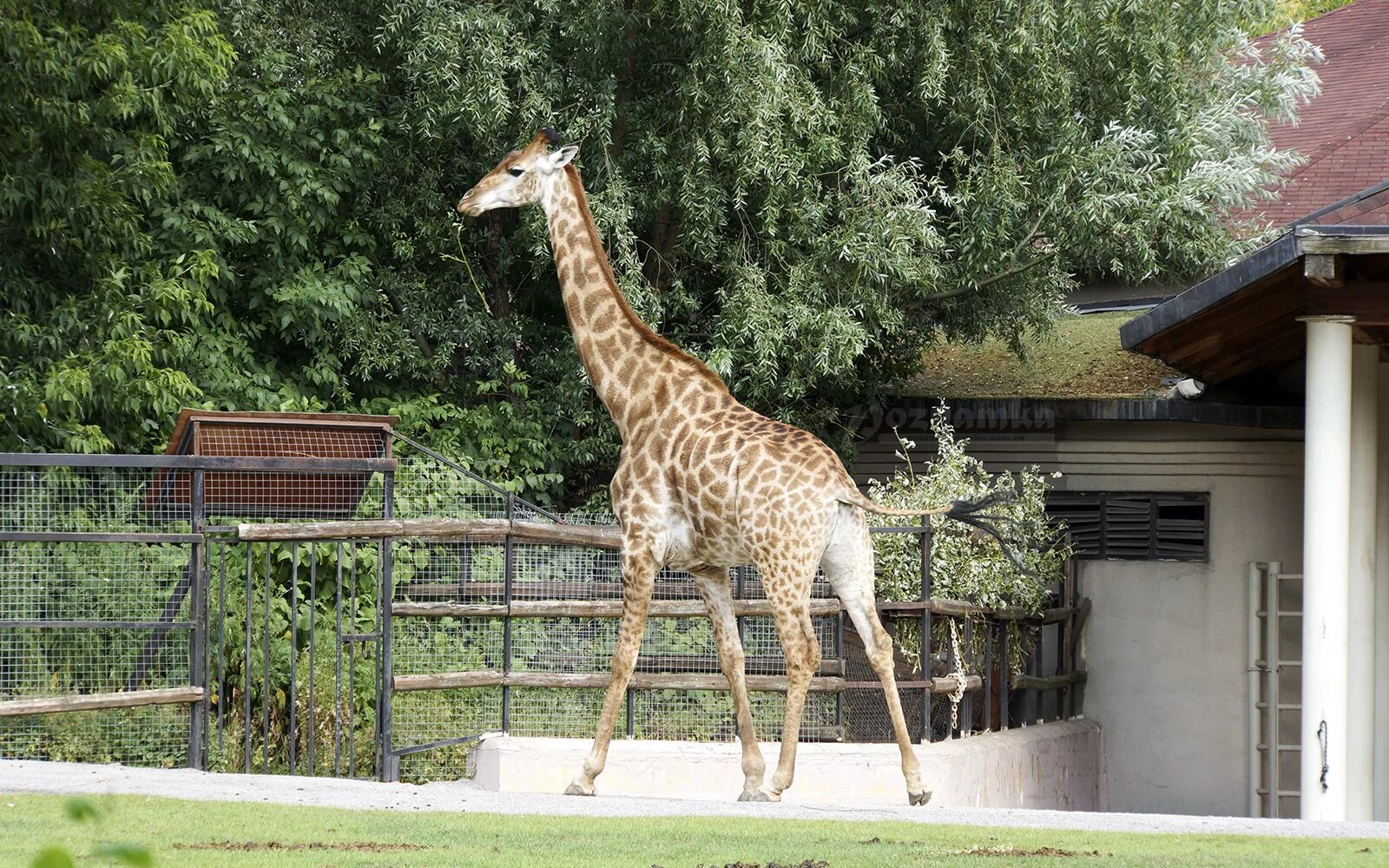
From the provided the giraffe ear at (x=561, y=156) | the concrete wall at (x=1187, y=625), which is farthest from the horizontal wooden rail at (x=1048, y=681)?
the giraffe ear at (x=561, y=156)

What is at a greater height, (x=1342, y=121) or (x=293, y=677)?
(x=1342, y=121)

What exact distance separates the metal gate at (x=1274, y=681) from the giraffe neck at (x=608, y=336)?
5.99 metres

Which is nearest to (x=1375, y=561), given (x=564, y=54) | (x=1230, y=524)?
(x=1230, y=524)

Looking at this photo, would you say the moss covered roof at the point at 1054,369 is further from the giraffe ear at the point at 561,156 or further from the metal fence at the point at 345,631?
the giraffe ear at the point at 561,156

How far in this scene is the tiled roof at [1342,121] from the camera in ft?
49.2

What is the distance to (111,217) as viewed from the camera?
11320 mm

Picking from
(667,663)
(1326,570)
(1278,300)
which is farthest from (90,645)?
(1278,300)

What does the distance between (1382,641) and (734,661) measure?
5.35 m

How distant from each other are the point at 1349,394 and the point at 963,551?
3366 mm

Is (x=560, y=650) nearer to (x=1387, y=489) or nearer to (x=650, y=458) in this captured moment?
(x=650, y=458)

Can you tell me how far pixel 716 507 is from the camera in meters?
7.98

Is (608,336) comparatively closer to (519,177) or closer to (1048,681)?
(519,177)

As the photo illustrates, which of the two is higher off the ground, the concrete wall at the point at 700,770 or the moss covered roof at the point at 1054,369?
the moss covered roof at the point at 1054,369

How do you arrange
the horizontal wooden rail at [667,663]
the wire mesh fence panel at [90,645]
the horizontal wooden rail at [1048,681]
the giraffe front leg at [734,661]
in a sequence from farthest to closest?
the horizontal wooden rail at [1048,681] → the horizontal wooden rail at [667,663] → the wire mesh fence panel at [90,645] → the giraffe front leg at [734,661]
